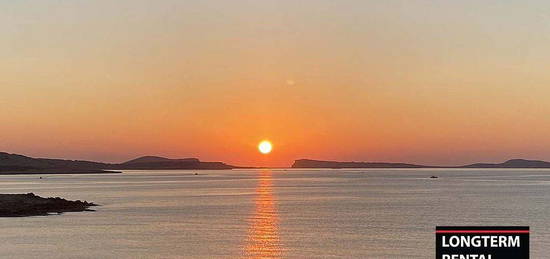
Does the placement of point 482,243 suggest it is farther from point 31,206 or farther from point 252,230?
point 31,206

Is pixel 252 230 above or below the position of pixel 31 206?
below

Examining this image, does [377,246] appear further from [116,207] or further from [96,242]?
[116,207]

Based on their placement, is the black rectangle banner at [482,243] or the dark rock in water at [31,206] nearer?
the black rectangle banner at [482,243]

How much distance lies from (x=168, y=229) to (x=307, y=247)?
77.2 feet

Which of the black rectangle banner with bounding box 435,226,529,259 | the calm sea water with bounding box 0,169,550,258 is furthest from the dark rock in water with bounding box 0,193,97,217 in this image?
the black rectangle banner with bounding box 435,226,529,259

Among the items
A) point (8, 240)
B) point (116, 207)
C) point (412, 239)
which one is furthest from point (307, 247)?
point (116, 207)

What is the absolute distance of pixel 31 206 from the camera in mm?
107000

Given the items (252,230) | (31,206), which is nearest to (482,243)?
(252,230)

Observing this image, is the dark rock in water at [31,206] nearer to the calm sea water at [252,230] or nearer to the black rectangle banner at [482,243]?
the calm sea water at [252,230]

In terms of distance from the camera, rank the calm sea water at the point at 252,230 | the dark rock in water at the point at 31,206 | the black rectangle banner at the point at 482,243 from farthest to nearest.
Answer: the dark rock in water at the point at 31,206 < the calm sea water at the point at 252,230 < the black rectangle banner at the point at 482,243

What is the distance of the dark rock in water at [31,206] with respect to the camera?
102062 millimetres

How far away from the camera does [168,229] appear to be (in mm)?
83125

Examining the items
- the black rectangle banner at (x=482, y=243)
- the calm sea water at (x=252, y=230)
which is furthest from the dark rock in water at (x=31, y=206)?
the black rectangle banner at (x=482, y=243)

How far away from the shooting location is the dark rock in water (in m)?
102
